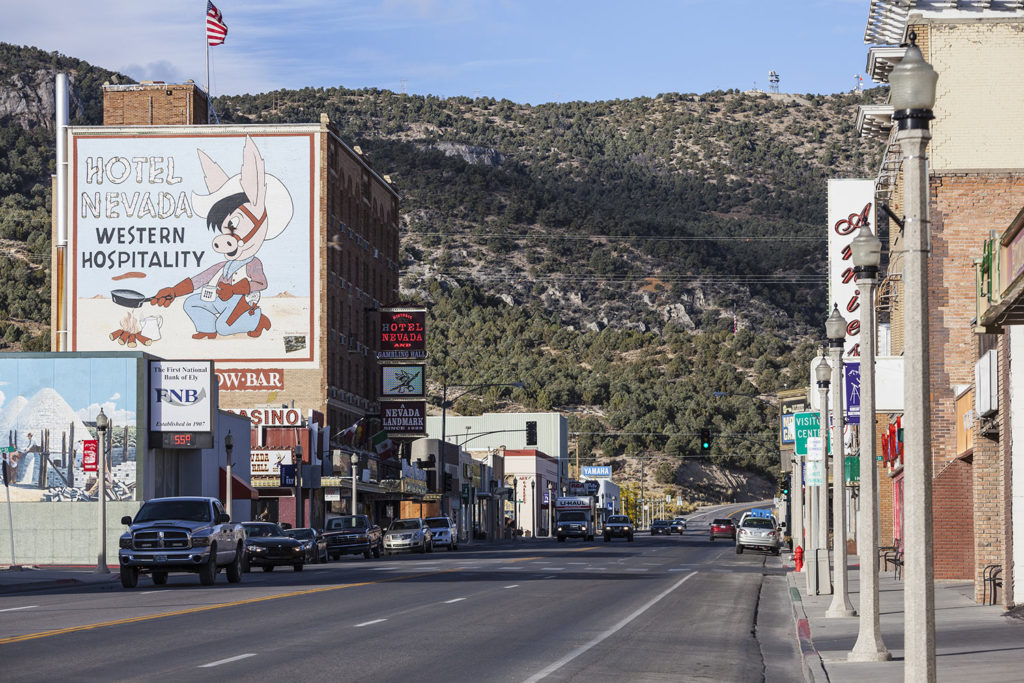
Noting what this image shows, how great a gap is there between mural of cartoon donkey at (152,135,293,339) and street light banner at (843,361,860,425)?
53.0 m

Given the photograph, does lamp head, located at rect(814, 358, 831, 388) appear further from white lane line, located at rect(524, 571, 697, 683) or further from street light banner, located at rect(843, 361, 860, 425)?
white lane line, located at rect(524, 571, 697, 683)

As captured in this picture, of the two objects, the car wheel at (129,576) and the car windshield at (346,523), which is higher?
the car wheel at (129,576)

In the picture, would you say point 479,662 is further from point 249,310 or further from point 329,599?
point 249,310

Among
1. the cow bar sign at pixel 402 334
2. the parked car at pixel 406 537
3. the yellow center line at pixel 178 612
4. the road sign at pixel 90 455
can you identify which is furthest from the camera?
the cow bar sign at pixel 402 334

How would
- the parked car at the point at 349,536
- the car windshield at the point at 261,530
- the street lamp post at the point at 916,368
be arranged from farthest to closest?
the parked car at the point at 349,536, the car windshield at the point at 261,530, the street lamp post at the point at 916,368

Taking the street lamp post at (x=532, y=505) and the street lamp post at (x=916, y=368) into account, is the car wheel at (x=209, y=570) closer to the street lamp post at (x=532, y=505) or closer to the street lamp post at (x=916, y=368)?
the street lamp post at (x=916, y=368)

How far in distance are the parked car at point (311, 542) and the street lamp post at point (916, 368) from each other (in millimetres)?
38217

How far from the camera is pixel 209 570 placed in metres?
35.1

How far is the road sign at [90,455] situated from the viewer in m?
45.7

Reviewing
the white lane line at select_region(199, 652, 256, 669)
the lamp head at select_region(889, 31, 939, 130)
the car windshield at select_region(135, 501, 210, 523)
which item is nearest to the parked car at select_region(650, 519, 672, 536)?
the car windshield at select_region(135, 501, 210, 523)

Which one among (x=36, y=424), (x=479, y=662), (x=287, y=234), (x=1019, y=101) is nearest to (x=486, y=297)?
(x=287, y=234)

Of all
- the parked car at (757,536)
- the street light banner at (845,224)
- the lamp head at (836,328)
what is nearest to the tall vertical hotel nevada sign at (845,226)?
the street light banner at (845,224)

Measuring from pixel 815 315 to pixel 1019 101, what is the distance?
424ft

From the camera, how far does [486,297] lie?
537 ft
